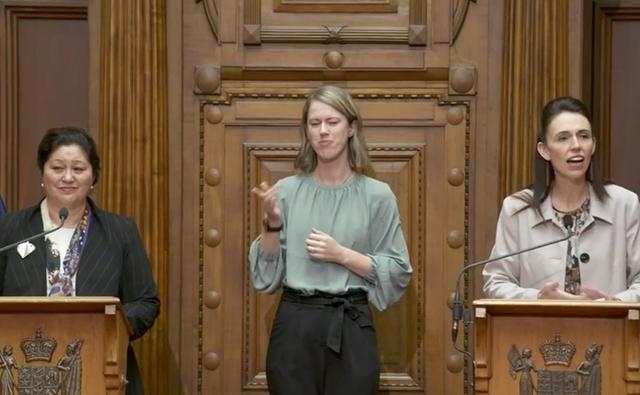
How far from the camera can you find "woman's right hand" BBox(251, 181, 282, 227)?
5.11 meters

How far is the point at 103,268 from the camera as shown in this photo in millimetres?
5195

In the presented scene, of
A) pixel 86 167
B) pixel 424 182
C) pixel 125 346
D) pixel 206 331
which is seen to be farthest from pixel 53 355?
pixel 424 182

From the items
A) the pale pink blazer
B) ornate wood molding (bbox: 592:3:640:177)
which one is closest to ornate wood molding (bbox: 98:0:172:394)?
the pale pink blazer

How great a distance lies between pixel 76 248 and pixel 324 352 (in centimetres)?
91

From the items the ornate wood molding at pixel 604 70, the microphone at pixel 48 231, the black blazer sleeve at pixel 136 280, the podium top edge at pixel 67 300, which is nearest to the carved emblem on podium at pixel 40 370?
the podium top edge at pixel 67 300

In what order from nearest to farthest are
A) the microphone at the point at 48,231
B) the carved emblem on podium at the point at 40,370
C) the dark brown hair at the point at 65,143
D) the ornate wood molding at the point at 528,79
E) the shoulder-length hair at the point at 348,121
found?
the carved emblem on podium at the point at 40,370
the microphone at the point at 48,231
the dark brown hair at the point at 65,143
the shoulder-length hair at the point at 348,121
the ornate wood molding at the point at 528,79

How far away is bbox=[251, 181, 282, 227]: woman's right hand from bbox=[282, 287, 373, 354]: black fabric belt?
266 mm

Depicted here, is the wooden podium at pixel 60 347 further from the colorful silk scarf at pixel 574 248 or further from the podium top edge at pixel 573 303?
the colorful silk scarf at pixel 574 248

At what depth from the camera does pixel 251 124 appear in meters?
6.04

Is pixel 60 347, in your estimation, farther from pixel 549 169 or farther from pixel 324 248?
pixel 549 169

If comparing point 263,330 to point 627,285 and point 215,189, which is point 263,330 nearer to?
point 215,189

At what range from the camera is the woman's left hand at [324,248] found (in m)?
5.24

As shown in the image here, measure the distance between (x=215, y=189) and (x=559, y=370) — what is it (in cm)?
188

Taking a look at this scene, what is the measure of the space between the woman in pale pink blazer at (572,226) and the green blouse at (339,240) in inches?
14.1
